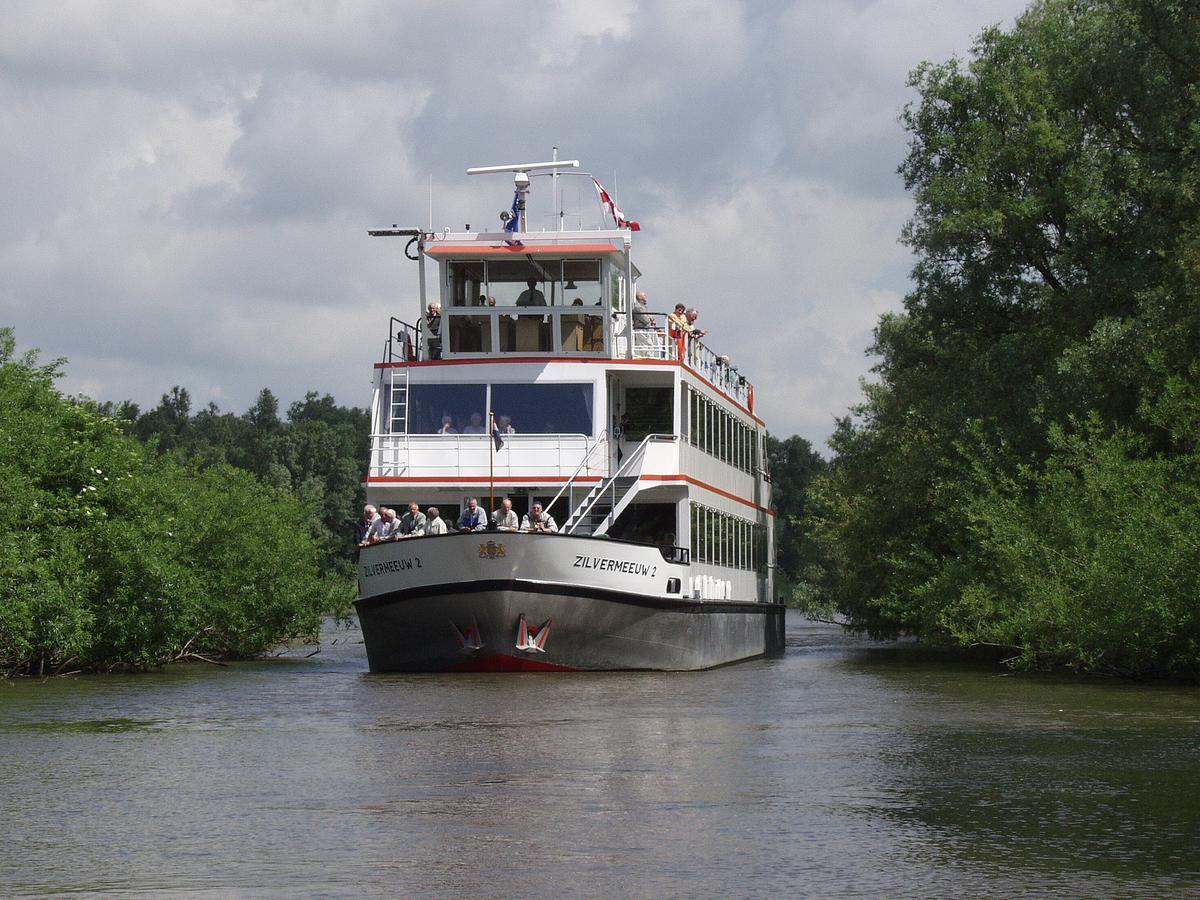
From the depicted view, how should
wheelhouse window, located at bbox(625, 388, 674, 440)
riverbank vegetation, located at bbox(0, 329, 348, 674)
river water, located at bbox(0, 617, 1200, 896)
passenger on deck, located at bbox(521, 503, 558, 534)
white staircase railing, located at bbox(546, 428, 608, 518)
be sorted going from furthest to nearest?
wheelhouse window, located at bbox(625, 388, 674, 440)
white staircase railing, located at bbox(546, 428, 608, 518)
passenger on deck, located at bbox(521, 503, 558, 534)
riverbank vegetation, located at bbox(0, 329, 348, 674)
river water, located at bbox(0, 617, 1200, 896)

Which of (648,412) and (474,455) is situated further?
(648,412)

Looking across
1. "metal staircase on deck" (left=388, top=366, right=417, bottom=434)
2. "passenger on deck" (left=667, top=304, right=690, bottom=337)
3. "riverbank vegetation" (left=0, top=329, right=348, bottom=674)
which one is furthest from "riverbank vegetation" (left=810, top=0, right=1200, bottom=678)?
"riverbank vegetation" (left=0, top=329, right=348, bottom=674)

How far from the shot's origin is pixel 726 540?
115 ft

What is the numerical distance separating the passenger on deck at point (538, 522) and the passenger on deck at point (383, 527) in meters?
2.11

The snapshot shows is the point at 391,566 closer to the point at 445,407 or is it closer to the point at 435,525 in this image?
the point at 435,525

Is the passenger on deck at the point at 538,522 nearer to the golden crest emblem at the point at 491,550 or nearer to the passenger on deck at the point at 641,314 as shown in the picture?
the golden crest emblem at the point at 491,550

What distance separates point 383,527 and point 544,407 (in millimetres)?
3359

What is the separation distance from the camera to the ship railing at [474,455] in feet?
94.2

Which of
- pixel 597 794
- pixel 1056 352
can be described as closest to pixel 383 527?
pixel 1056 352

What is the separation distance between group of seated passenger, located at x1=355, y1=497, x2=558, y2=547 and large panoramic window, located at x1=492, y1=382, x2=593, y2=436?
1.46m

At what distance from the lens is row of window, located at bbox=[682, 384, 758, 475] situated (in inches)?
1243

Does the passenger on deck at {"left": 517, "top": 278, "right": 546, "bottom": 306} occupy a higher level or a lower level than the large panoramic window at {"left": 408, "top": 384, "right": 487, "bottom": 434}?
higher

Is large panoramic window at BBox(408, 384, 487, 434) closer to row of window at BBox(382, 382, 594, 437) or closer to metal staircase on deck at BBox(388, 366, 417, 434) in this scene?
row of window at BBox(382, 382, 594, 437)

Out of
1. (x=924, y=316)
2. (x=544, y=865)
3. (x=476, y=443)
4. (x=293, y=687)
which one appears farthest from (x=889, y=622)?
(x=544, y=865)
